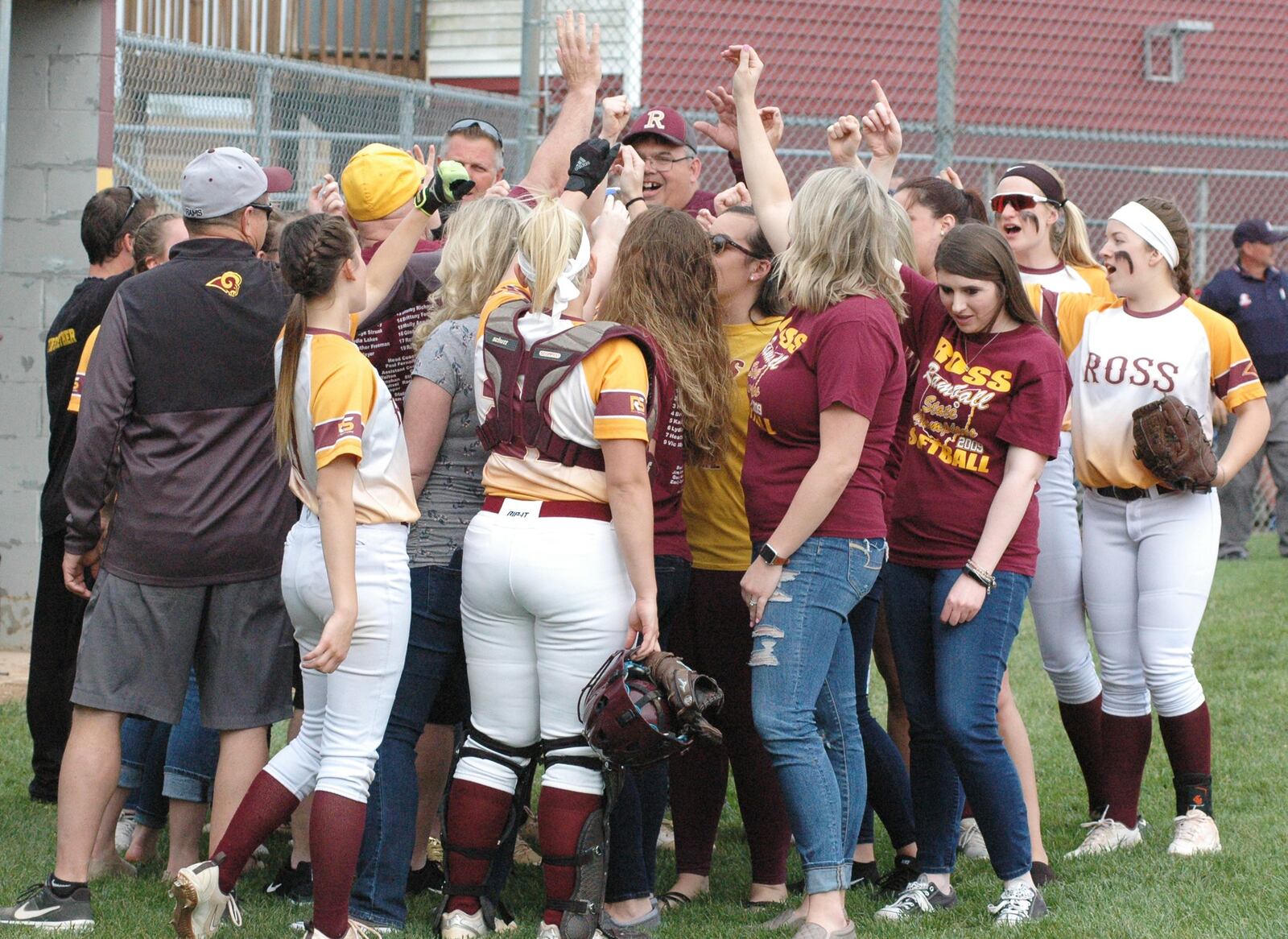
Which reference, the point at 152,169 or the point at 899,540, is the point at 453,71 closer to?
the point at 152,169

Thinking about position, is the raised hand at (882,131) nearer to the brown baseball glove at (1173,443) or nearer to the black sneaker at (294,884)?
the brown baseball glove at (1173,443)

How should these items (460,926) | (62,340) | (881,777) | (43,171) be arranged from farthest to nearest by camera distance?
(43,171) < (62,340) < (881,777) < (460,926)

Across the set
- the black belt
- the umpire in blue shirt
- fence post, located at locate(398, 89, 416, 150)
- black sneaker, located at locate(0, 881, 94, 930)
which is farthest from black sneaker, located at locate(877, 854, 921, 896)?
the umpire in blue shirt

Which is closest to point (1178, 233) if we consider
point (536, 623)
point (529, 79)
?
point (536, 623)

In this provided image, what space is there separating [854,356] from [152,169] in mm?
6977

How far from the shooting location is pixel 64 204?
7004 millimetres

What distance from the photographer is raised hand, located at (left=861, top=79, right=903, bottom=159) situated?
14.7ft

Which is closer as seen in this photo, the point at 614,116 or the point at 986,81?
the point at 614,116

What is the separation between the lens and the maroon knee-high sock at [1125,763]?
14.9 ft

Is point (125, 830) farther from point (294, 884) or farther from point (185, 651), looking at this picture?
point (185, 651)

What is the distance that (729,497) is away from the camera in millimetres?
4148

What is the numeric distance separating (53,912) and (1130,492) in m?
3.19

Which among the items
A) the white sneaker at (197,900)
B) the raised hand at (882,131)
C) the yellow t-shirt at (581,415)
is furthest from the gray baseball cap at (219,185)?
the raised hand at (882,131)

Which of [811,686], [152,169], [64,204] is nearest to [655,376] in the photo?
[811,686]
